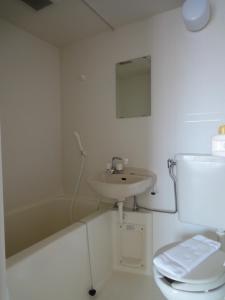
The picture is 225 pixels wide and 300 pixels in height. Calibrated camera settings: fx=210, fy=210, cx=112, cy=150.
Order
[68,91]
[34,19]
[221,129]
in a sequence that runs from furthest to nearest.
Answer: [68,91]
[34,19]
[221,129]

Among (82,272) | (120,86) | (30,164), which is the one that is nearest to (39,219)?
(30,164)

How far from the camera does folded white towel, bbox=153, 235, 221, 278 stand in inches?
42.7

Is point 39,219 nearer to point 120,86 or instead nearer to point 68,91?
point 68,91

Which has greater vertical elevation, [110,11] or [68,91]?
[110,11]

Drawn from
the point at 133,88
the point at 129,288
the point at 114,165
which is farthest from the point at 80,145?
the point at 129,288

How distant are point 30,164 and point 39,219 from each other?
1.80 ft

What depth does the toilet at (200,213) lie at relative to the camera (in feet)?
3.38

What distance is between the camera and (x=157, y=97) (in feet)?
5.85

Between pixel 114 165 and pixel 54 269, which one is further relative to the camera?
pixel 114 165

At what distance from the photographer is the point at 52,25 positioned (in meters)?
1.89

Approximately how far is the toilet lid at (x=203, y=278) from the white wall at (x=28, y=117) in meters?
1.41

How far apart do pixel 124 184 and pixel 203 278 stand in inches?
28.6

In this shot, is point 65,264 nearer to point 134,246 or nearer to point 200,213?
point 134,246

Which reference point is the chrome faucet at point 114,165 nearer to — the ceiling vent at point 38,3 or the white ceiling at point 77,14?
the white ceiling at point 77,14
